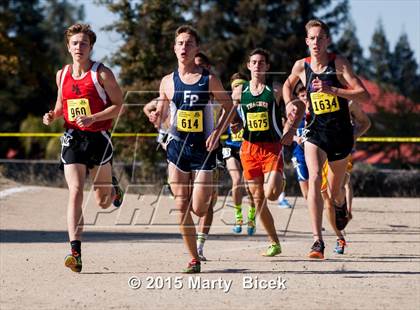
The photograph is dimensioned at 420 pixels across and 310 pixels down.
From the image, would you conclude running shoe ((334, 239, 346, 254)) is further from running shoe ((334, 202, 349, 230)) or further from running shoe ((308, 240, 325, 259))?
running shoe ((308, 240, 325, 259))

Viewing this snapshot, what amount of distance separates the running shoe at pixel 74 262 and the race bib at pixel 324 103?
10.2 ft

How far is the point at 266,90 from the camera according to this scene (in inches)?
472

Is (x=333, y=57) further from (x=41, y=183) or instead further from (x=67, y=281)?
(x=41, y=183)

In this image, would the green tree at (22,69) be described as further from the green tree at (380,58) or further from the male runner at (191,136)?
the green tree at (380,58)

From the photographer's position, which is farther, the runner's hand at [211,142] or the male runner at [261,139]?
the male runner at [261,139]

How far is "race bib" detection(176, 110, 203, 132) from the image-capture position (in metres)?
9.70

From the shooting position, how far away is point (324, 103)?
1055 cm

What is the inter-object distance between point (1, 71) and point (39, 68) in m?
4.66

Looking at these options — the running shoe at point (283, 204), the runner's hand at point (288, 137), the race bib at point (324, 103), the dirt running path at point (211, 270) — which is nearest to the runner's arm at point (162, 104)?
the runner's hand at point (288, 137)

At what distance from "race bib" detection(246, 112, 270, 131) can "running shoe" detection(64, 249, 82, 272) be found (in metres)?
3.32

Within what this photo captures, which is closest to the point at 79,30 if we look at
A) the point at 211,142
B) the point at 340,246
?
the point at 211,142

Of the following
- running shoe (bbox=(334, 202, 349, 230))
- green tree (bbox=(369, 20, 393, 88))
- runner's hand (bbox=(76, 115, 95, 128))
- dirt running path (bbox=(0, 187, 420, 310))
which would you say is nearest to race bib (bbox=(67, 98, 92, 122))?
runner's hand (bbox=(76, 115, 95, 128))

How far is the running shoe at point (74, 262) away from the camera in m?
9.34

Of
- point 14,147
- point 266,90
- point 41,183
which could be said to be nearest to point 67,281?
point 266,90
